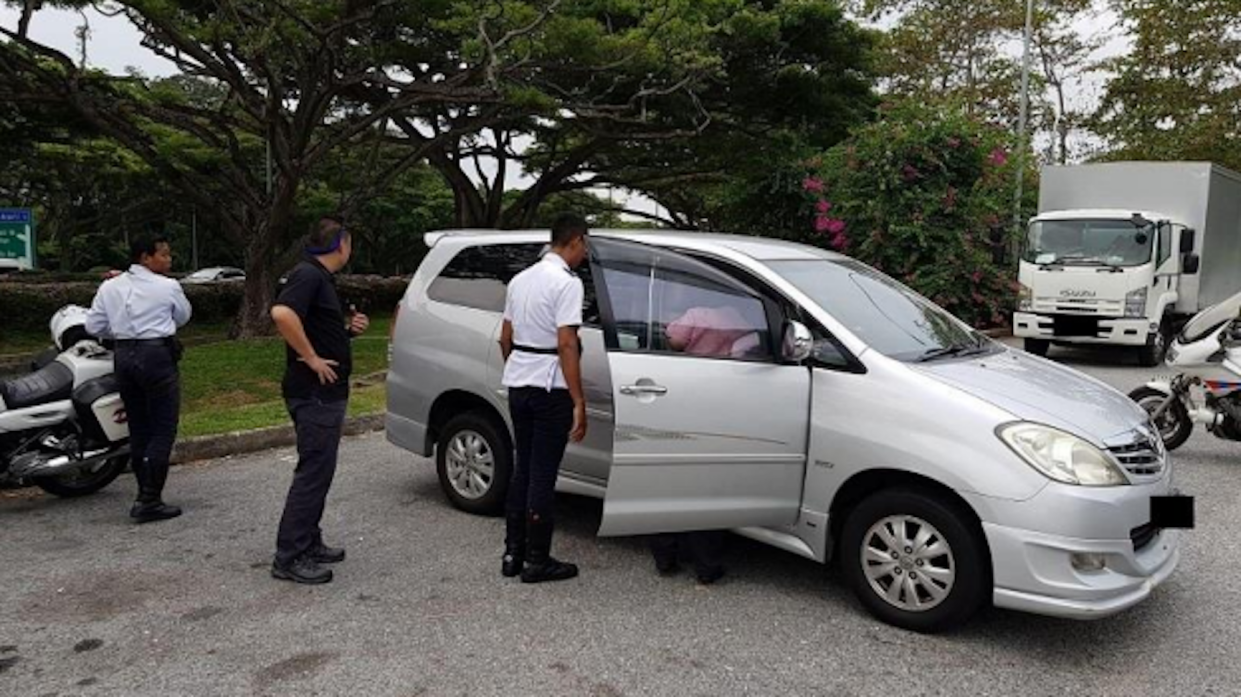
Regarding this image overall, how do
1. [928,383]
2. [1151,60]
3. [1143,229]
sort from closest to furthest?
[928,383]
[1143,229]
[1151,60]

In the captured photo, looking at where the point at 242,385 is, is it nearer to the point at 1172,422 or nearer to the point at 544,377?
the point at 544,377

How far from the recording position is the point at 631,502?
4.05m

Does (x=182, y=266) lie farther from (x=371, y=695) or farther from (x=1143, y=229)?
(x=371, y=695)

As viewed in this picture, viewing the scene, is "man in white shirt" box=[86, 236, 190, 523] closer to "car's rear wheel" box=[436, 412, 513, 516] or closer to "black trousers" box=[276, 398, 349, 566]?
"black trousers" box=[276, 398, 349, 566]

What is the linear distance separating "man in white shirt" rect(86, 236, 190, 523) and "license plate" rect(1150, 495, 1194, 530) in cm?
502

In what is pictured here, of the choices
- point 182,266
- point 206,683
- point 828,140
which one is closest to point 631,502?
point 206,683

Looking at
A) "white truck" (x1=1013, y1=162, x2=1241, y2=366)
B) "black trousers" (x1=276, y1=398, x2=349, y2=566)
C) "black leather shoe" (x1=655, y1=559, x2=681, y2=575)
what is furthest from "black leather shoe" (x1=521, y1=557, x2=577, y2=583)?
"white truck" (x1=1013, y1=162, x2=1241, y2=366)

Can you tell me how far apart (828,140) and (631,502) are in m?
15.1

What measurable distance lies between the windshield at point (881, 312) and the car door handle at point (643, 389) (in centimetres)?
83

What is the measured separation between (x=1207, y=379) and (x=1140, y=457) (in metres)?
3.60

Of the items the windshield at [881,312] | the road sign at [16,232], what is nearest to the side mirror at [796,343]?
the windshield at [881,312]

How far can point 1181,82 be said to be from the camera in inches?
880

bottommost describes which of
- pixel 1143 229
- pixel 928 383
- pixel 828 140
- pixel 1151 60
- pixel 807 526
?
pixel 807 526

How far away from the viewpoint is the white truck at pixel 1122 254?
12.7 metres
